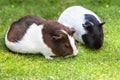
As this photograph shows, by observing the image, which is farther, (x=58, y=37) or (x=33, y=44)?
(x=33, y=44)

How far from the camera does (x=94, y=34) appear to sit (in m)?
11.0

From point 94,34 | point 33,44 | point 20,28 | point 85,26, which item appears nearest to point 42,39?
point 33,44

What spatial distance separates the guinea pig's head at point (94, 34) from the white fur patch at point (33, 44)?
1.31 metres

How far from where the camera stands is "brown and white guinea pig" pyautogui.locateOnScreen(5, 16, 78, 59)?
1028 cm

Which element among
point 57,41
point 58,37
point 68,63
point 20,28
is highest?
point 58,37

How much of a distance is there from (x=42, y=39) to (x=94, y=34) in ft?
5.12

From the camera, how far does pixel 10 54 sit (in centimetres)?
1057

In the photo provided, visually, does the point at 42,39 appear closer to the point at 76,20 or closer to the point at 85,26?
the point at 85,26

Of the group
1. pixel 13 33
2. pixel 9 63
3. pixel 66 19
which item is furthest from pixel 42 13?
pixel 9 63

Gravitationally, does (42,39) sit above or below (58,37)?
below

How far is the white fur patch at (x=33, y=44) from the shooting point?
408 inches

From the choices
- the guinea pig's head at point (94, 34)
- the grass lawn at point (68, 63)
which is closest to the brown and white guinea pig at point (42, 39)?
the grass lawn at point (68, 63)

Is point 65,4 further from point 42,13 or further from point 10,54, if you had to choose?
point 10,54

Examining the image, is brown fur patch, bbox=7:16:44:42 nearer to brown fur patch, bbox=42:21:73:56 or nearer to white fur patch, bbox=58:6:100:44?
brown fur patch, bbox=42:21:73:56
